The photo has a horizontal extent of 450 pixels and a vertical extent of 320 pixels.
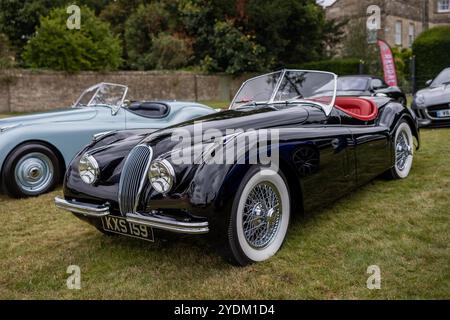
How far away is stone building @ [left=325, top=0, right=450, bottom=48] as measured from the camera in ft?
98.4

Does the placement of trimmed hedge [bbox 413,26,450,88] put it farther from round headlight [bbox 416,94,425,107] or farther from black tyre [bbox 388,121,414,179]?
black tyre [bbox 388,121,414,179]

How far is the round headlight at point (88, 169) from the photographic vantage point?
319 centimetres

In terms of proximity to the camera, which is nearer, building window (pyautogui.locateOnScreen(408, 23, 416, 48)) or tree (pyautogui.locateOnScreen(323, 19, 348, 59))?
tree (pyautogui.locateOnScreen(323, 19, 348, 59))

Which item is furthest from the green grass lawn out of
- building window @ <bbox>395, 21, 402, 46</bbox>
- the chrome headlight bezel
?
building window @ <bbox>395, 21, 402, 46</bbox>

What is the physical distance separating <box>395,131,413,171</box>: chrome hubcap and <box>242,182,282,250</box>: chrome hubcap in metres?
2.55

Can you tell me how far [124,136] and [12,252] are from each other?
130 centimetres

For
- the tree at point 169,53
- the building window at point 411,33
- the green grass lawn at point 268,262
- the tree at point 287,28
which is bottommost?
the green grass lawn at point 268,262

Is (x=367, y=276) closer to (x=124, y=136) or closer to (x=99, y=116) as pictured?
(x=124, y=136)

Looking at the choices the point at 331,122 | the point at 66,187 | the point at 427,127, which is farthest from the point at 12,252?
the point at 427,127

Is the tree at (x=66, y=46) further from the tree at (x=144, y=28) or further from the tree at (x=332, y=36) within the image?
the tree at (x=332, y=36)

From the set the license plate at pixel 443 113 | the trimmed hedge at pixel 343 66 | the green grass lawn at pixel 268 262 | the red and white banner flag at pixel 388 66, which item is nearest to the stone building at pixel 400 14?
the trimmed hedge at pixel 343 66

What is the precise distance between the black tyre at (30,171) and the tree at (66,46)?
45.2 feet

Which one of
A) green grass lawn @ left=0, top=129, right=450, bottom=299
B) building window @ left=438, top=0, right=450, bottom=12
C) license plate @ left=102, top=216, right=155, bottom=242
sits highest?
building window @ left=438, top=0, right=450, bottom=12

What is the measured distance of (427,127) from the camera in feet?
28.9
